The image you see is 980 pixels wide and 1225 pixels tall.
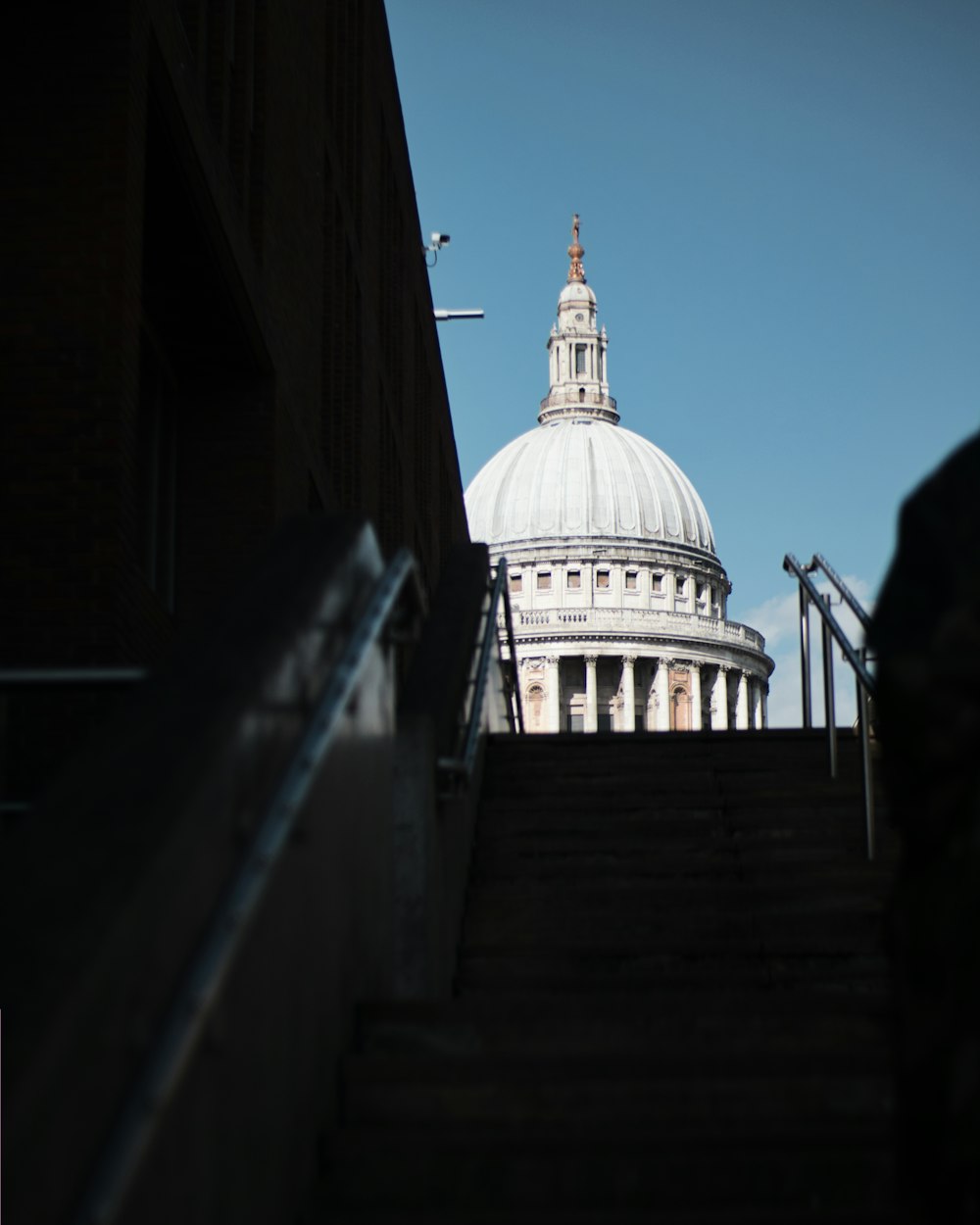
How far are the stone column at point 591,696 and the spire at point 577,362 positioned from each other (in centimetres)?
2171

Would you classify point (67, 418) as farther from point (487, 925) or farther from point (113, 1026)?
point (113, 1026)

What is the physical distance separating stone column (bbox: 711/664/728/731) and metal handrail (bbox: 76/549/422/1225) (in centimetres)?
10043

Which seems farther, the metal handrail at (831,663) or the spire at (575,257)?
the spire at (575,257)

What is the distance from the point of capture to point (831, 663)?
1120 centimetres

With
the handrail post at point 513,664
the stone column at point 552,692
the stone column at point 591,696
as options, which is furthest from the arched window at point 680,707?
the handrail post at point 513,664

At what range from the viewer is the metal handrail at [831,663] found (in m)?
8.88

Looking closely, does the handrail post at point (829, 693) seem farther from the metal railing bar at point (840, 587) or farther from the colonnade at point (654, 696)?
the colonnade at point (654, 696)

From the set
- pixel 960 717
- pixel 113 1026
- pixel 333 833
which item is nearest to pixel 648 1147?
pixel 333 833

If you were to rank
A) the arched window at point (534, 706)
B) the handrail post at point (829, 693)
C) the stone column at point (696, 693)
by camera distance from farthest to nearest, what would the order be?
the stone column at point (696, 693) < the arched window at point (534, 706) < the handrail post at point (829, 693)

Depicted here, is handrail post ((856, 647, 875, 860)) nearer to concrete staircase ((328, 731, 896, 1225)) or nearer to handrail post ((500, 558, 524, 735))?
concrete staircase ((328, 731, 896, 1225))

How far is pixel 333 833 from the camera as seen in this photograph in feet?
15.6

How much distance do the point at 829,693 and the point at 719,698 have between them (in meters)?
95.1

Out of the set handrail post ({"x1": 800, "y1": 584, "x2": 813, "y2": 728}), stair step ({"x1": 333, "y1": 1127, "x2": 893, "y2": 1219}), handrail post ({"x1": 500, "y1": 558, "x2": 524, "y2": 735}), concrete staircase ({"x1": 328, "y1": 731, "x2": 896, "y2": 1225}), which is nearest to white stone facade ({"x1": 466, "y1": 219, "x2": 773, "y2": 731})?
handrail post ({"x1": 500, "y1": 558, "x2": 524, "y2": 735})

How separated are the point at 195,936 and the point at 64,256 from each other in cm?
625
